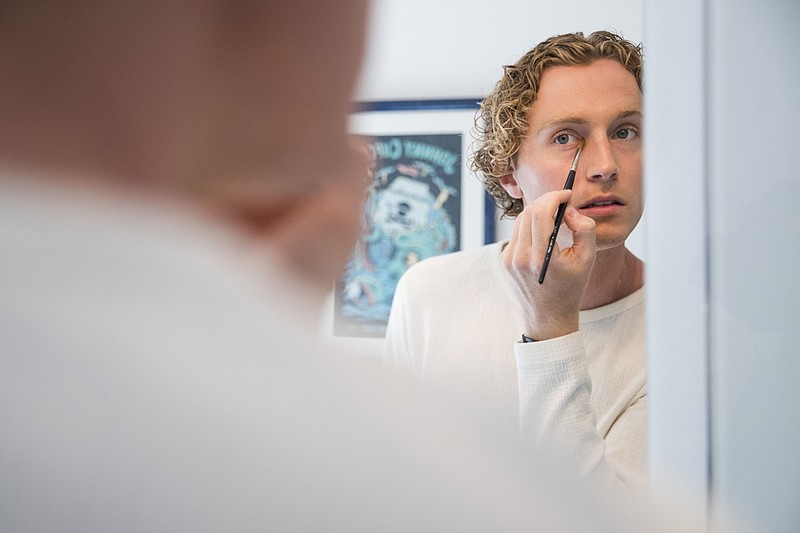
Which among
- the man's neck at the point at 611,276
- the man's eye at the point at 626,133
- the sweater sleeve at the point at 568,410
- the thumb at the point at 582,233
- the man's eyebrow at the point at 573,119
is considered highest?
the man's eyebrow at the point at 573,119

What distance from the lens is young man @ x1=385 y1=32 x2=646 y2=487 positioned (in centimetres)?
33

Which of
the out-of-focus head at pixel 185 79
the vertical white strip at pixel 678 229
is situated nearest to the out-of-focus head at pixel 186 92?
the out-of-focus head at pixel 185 79

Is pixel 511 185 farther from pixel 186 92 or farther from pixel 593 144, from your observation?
pixel 186 92

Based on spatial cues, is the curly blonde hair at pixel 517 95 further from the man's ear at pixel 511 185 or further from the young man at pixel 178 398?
the young man at pixel 178 398

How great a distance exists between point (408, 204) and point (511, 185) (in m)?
0.08

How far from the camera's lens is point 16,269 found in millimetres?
131

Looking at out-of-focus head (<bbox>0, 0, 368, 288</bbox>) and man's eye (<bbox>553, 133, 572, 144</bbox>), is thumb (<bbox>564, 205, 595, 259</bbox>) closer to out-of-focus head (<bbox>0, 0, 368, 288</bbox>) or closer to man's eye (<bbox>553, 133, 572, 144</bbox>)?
man's eye (<bbox>553, 133, 572, 144</bbox>)

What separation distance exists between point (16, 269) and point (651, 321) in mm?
233

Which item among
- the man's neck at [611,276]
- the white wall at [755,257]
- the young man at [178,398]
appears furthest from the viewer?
the man's neck at [611,276]

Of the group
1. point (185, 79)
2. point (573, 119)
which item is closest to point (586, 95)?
point (573, 119)

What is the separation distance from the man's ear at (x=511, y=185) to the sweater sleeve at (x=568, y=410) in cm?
10

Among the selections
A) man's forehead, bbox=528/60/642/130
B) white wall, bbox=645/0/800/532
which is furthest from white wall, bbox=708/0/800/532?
man's forehead, bbox=528/60/642/130

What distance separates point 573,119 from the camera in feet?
1.21

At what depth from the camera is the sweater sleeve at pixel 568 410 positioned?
32 cm
